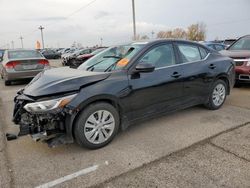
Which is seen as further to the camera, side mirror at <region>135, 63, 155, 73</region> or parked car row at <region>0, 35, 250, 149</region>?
side mirror at <region>135, 63, 155, 73</region>

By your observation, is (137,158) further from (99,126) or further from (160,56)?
(160,56)

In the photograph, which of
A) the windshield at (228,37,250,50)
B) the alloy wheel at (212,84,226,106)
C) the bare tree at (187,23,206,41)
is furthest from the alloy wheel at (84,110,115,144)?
the bare tree at (187,23,206,41)

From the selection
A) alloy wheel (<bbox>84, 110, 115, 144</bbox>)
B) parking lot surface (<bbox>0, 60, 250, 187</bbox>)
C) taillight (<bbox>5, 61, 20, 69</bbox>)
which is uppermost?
taillight (<bbox>5, 61, 20, 69</bbox>)

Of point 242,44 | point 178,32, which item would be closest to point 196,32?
point 178,32

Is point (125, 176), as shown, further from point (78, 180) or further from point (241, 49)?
point (241, 49)

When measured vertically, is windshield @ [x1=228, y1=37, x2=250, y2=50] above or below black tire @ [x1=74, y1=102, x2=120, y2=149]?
above

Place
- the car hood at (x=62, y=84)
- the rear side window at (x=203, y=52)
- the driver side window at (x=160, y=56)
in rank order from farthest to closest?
1. the rear side window at (x=203, y=52)
2. the driver side window at (x=160, y=56)
3. the car hood at (x=62, y=84)

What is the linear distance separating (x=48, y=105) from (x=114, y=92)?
909mm

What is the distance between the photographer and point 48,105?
2855 millimetres

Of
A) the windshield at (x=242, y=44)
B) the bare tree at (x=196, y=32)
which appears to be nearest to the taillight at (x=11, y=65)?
the windshield at (x=242, y=44)

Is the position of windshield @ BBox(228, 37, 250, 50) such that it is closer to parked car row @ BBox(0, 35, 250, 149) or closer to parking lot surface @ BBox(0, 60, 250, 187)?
parked car row @ BBox(0, 35, 250, 149)

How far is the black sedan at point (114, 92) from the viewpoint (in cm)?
295

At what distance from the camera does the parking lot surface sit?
2525 millimetres

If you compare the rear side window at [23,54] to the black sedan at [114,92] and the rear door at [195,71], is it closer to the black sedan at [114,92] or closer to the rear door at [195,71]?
the black sedan at [114,92]
